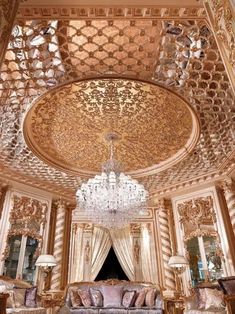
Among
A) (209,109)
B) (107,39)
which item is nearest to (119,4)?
(107,39)

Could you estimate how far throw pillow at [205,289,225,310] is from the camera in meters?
5.10

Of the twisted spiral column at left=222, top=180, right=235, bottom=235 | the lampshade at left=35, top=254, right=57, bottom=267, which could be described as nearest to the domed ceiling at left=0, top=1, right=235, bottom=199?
the twisted spiral column at left=222, top=180, right=235, bottom=235

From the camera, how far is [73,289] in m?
6.93

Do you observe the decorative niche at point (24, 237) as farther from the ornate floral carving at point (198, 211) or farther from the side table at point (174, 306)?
the ornate floral carving at point (198, 211)

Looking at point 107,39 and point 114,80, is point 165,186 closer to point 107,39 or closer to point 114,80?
point 114,80

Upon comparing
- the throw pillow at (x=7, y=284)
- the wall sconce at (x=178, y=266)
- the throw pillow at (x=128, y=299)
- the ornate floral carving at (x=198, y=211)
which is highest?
the ornate floral carving at (x=198, y=211)

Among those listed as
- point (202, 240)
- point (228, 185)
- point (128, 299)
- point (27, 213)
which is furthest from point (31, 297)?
point (228, 185)

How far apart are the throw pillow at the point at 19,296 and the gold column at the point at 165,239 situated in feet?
12.5

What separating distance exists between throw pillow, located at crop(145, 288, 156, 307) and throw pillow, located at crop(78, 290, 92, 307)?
144cm

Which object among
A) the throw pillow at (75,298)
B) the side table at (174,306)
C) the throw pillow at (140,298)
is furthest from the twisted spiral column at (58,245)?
the side table at (174,306)

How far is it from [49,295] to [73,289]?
659 millimetres

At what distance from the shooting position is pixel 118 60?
4250 mm

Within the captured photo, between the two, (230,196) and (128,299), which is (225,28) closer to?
(230,196)

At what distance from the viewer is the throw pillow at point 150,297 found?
257 inches
